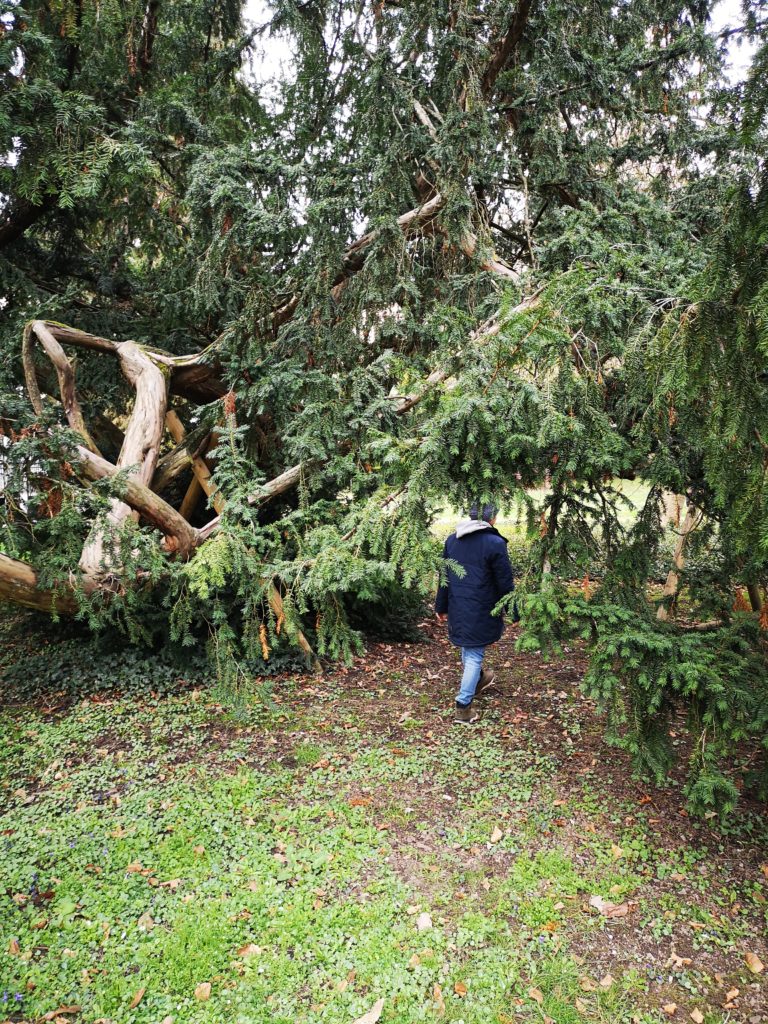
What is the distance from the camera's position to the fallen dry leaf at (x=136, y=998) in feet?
8.67

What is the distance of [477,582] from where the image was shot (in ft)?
14.9

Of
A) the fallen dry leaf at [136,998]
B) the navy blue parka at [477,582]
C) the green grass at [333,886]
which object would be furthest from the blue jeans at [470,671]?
the fallen dry leaf at [136,998]

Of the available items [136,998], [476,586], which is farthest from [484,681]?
[136,998]

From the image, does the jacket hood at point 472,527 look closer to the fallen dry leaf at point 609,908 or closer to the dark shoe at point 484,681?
the dark shoe at point 484,681

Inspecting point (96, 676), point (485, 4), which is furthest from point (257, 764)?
point (485, 4)

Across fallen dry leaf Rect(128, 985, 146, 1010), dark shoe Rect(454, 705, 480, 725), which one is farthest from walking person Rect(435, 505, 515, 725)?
fallen dry leaf Rect(128, 985, 146, 1010)

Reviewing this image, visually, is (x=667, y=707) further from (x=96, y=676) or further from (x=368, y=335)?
(x=96, y=676)

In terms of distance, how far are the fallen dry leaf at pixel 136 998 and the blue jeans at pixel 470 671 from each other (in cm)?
293

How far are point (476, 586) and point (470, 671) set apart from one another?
2.65 ft

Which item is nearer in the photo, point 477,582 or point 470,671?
point 477,582

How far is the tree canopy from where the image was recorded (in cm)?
288

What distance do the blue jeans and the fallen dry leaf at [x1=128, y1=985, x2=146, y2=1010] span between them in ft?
9.63

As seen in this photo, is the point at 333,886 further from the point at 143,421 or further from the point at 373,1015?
the point at 143,421

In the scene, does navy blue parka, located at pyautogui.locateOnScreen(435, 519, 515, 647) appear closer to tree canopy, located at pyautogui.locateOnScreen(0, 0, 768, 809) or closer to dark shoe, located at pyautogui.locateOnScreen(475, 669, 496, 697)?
tree canopy, located at pyautogui.locateOnScreen(0, 0, 768, 809)
